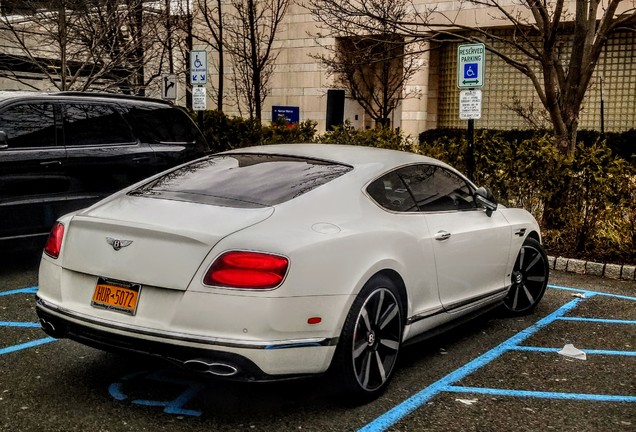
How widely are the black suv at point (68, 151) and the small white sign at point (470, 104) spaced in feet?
12.7

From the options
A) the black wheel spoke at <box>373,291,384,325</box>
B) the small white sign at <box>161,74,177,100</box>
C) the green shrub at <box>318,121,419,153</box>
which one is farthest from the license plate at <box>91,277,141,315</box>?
the small white sign at <box>161,74,177,100</box>

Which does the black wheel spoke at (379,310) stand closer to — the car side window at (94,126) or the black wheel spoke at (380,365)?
the black wheel spoke at (380,365)

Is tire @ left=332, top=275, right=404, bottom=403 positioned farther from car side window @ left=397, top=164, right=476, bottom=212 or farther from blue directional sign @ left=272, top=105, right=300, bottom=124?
blue directional sign @ left=272, top=105, right=300, bottom=124

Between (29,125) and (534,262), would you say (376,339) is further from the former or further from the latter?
(29,125)

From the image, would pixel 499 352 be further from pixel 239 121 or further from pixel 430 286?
pixel 239 121

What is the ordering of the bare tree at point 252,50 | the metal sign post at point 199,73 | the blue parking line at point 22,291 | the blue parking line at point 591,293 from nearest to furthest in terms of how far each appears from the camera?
the blue parking line at point 22,291 < the blue parking line at point 591,293 < the metal sign post at point 199,73 < the bare tree at point 252,50

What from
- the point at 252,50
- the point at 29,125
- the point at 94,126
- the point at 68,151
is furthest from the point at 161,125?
the point at 252,50

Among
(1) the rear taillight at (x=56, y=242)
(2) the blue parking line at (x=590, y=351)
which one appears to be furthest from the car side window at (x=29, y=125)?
(2) the blue parking line at (x=590, y=351)

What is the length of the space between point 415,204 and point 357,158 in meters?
0.51

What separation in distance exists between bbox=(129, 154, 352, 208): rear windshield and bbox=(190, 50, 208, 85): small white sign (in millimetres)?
9672

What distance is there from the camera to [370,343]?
14.9ft

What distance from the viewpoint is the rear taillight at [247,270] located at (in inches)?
157

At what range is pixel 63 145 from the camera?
8.34 m

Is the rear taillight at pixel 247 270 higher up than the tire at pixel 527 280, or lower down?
higher up
